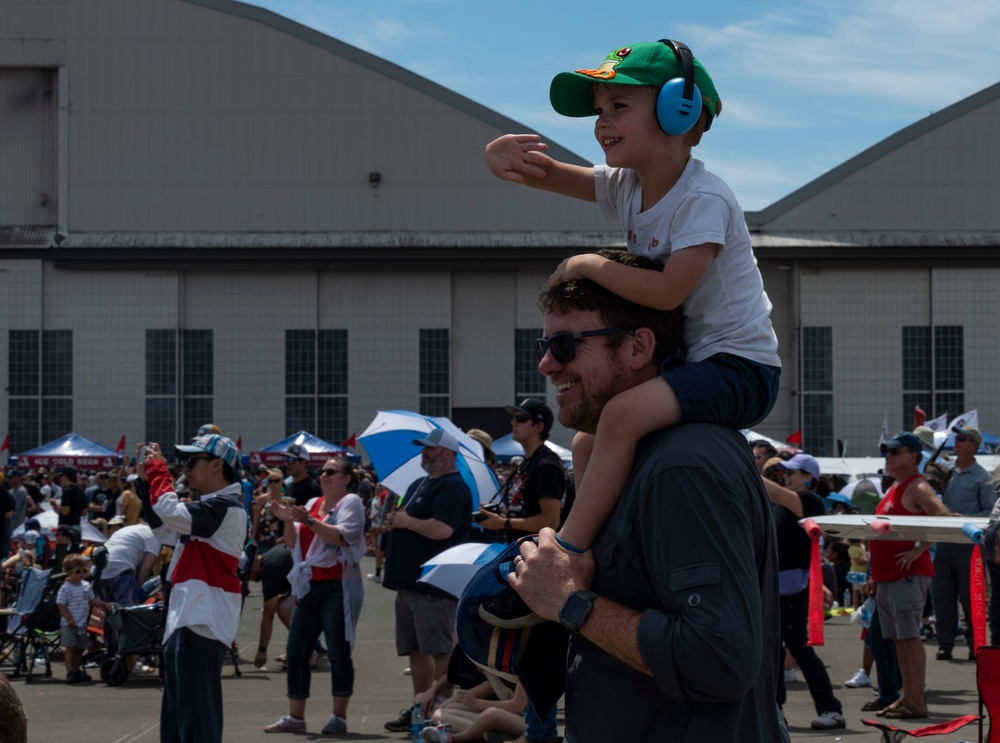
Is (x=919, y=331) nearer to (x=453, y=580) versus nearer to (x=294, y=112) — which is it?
(x=294, y=112)

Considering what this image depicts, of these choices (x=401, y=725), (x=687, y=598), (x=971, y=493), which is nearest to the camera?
(x=687, y=598)

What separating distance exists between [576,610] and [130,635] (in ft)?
34.9

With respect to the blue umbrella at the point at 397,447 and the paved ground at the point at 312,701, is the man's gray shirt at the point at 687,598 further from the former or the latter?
the blue umbrella at the point at 397,447

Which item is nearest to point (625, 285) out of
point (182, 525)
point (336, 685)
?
point (182, 525)

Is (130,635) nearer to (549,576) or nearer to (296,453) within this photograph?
(296,453)

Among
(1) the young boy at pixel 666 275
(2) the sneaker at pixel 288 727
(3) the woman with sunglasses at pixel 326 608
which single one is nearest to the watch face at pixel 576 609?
(1) the young boy at pixel 666 275

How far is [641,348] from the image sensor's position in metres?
2.88

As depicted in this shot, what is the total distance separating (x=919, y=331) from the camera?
41781mm

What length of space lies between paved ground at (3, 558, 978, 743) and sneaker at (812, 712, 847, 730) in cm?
6

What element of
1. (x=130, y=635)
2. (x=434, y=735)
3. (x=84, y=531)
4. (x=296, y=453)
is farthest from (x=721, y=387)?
(x=84, y=531)

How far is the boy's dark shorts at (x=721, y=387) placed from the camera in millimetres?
2742

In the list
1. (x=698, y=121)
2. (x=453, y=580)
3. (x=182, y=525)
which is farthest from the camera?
(x=453, y=580)

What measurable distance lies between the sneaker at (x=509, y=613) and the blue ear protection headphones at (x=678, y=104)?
108 centimetres

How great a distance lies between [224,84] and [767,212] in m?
17.6
